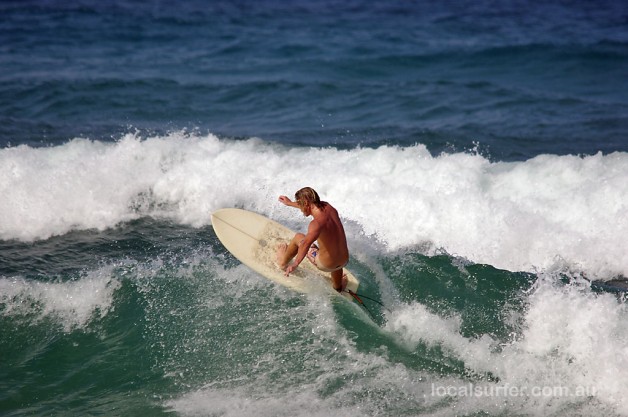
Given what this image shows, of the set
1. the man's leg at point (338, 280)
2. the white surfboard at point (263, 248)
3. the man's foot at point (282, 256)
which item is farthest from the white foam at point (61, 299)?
the man's leg at point (338, 280)

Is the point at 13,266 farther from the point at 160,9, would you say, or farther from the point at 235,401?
the point at 160,9

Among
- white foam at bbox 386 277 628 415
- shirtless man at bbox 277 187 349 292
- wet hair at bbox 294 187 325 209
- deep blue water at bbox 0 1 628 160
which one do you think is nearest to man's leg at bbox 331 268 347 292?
shirtless man at bbox 277 187 349 292

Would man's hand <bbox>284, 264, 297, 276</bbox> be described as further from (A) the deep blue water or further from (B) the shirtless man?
(A) the deep blue water

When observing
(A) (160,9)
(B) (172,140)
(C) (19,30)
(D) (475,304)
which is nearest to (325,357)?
(D) (475,304)

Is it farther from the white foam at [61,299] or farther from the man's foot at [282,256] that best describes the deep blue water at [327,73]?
the white foam at [61,299]

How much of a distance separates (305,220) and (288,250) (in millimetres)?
2246

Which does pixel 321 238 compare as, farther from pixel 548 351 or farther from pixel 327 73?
pixel 327 73

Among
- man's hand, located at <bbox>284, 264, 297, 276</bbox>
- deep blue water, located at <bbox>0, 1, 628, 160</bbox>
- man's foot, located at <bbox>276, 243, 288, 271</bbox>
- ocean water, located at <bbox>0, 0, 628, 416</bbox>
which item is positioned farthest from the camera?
deep blue water, located at <bbox>0, 1, 628, 160</bbox>

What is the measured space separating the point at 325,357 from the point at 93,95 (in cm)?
988

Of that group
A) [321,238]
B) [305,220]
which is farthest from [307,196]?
[305,220]

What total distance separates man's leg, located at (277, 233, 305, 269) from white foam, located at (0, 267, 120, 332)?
1.79 meters

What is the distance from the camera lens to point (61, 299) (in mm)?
7324

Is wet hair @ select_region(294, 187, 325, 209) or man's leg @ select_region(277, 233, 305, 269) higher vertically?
wet hair @ select_region(294, 187, 325, 209)

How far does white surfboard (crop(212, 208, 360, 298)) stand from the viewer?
7211 mm
